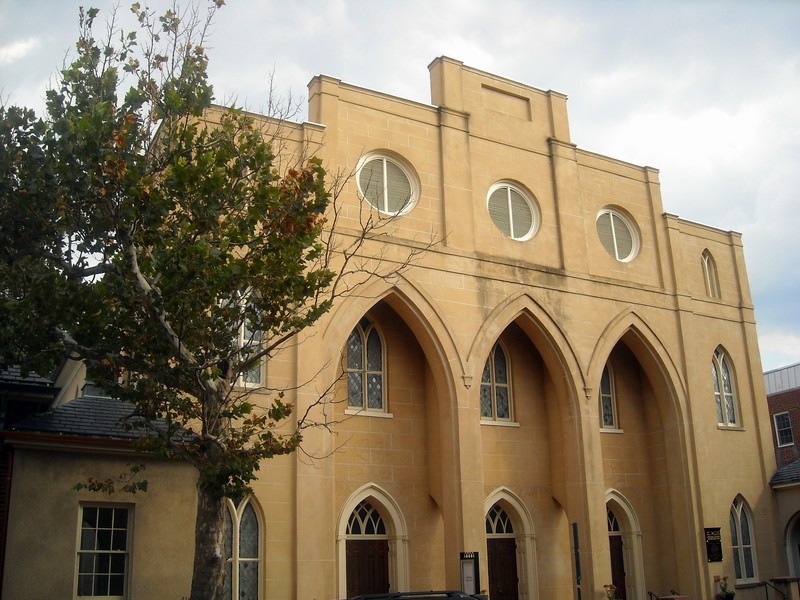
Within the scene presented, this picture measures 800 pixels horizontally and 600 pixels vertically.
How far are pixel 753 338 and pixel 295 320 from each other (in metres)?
18.7

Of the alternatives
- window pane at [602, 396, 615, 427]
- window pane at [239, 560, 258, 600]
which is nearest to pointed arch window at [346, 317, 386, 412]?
window pane at [239, 560, 258, 600]

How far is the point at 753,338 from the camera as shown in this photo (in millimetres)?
26438

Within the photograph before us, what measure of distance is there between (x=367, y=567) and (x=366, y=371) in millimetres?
4344

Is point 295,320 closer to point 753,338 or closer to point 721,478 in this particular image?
point 721,478

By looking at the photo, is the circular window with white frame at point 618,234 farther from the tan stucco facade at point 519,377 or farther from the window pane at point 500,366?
the window pane at point 500,366

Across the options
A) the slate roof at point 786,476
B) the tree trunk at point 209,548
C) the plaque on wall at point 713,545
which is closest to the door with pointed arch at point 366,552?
the tree trunk at point 209,548

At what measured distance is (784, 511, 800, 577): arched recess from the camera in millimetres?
24609

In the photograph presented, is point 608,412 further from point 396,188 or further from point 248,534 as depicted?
point 248,534

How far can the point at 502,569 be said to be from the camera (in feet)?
69.1

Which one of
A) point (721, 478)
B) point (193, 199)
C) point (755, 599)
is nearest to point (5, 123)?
point (193, 199)

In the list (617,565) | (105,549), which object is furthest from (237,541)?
(617,565)

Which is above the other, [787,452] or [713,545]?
[787,452]

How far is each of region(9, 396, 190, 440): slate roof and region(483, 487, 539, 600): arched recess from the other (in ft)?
29.5

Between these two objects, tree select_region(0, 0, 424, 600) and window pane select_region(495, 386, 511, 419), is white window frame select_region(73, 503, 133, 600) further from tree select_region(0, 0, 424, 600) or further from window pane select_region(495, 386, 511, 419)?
window pane select_region(495, 386, 511, 419)
